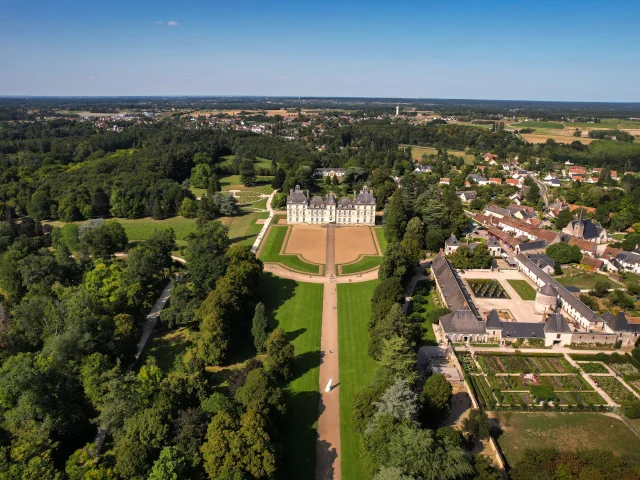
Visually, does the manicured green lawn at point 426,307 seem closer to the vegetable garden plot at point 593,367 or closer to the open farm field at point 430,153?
the vegetable garden plot at point 593,367

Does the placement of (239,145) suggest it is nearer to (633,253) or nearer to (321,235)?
(321,235)

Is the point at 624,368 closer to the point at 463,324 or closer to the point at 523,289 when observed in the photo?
the point at 463,324

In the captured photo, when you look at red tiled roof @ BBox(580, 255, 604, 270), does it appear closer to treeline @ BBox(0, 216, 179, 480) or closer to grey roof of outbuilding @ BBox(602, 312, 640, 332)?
grey roof of outbuilding @ BBox(602, 312, 640, 332)

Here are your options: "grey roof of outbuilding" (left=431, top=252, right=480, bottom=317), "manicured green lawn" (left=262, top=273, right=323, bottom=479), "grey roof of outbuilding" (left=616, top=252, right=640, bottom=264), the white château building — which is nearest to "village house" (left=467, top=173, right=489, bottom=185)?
the white château building

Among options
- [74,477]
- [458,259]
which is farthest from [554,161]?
[74,477]

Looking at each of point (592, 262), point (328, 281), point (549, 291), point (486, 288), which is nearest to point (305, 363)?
point (328, 281)
